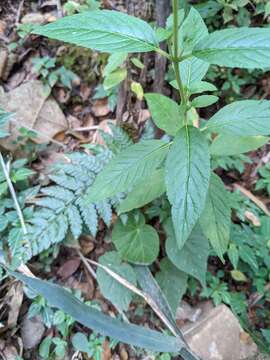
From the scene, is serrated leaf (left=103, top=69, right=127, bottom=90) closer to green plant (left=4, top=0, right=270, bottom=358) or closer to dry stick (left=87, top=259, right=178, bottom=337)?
green plant (left=4, top=0, right=270, bottom=358)

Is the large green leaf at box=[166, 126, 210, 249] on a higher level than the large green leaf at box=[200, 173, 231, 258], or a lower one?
higher

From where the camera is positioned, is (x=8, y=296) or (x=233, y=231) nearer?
(x=8, y=296)

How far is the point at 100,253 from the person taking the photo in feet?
5.76

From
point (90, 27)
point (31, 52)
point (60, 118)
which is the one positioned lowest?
point (60, 118)

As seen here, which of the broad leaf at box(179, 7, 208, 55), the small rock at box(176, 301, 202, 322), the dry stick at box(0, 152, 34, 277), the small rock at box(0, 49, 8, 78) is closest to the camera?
the broad leaf at box(179, 7, 208, 55)

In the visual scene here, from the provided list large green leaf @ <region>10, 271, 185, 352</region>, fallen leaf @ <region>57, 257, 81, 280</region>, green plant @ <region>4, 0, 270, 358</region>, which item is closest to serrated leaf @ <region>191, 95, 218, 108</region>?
green plant @ <region>4, 0, 270, 358</region>

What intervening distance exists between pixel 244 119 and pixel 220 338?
91 centimetres

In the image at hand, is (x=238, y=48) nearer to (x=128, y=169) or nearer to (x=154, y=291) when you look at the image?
(x=128, y=169)

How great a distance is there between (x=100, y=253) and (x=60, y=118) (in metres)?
0.73

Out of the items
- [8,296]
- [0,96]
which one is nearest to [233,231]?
[8,296]

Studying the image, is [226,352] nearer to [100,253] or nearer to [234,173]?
[100,253]

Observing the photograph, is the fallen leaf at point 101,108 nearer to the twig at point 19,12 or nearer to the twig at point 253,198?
the twig at point 19,12

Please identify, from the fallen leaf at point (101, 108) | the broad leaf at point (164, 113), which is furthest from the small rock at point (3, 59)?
the broad leaf at point (164, 113)

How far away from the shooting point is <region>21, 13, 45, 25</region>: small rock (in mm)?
2104
